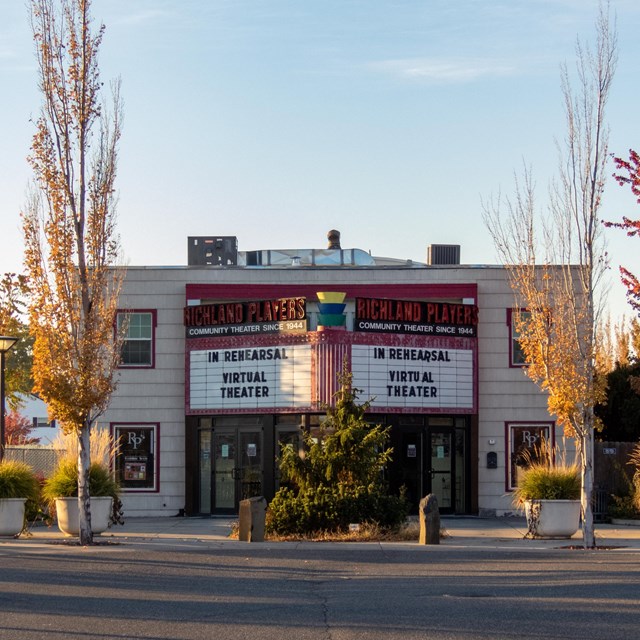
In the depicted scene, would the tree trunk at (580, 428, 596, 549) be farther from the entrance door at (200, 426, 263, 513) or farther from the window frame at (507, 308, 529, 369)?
the entrance door at (200, 426, 263, 513)

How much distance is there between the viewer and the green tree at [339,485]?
76.0ft

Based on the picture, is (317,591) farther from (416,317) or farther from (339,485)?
(416,317)

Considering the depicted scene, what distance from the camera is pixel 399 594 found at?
14.6 metres

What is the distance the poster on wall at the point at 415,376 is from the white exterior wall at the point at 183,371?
23.7 inches

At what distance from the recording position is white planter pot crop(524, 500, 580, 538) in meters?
23.0

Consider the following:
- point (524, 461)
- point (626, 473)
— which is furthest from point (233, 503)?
point (626, 473)

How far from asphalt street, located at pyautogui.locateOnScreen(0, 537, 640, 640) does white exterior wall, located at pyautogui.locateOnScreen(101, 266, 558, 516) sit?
7.71 m

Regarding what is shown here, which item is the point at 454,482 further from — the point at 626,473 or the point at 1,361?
the point at 1,361

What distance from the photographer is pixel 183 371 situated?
30.0m

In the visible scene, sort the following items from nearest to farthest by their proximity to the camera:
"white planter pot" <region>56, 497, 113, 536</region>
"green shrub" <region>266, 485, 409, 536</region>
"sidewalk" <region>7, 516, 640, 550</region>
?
1. "sidewalk" <region>7, 516, 640, 550</region>
2. "green shrub" <region>266, 485, 409, 536</region>
3. "white planter pot" <region>56, 497, 113, 536</region>

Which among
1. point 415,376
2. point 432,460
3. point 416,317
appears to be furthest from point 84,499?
point 432,460

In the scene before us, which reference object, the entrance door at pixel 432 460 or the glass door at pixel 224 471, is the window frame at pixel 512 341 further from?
the glass door at pixel 224 471

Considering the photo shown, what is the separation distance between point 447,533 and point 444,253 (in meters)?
11.4

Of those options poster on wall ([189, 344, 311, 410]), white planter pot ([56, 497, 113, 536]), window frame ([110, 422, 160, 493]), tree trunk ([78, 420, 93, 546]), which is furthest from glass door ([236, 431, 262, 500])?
tree trunk ([78, 420, 93, 546])
